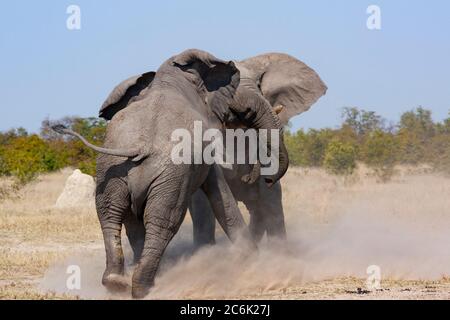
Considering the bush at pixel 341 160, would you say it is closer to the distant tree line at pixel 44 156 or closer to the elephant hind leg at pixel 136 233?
the distant tree line at pixel 44 156

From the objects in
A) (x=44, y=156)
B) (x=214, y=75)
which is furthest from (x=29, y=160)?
(x=214, y=75)

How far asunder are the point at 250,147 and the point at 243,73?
37.0 inches

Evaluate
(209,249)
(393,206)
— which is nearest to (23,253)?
(209,249)

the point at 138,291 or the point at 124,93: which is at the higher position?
the point at 124,93

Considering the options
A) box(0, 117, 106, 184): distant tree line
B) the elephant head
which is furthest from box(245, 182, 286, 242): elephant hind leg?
box(0, 117, 106, 184): distant tree line

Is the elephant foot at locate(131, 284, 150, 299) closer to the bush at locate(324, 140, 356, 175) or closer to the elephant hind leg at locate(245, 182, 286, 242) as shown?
the elephant hind leg at locate(245, 182, 286, 242)

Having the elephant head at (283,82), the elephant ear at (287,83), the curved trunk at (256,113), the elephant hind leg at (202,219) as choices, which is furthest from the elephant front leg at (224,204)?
the elephant ear at (287,83)

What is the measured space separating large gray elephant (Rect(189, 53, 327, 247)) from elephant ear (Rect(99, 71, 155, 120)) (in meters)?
1.24

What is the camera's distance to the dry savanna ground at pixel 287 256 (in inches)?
335

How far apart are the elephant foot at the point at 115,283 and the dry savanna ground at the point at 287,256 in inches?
3.2

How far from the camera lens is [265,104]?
32.7 feet

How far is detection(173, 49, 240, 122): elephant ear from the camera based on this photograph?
364 inches

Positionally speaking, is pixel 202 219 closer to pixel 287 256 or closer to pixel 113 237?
pixel 287 256

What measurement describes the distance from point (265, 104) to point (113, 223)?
255 cm
